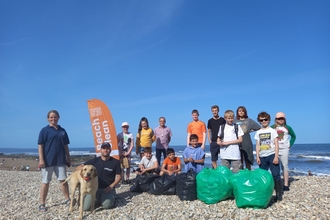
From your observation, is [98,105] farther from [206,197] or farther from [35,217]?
[206,197]

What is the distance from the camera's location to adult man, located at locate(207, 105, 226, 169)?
6.57 meters

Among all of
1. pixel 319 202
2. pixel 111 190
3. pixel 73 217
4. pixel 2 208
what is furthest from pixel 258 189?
pixel 2 208

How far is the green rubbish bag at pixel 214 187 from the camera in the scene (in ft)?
15.9

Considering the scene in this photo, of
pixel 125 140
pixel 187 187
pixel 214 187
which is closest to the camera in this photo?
pixel 214 187

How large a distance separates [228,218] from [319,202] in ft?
6.70

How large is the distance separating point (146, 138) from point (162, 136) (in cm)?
49

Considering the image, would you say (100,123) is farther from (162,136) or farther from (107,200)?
(107,200)

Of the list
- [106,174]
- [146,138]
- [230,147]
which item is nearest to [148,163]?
[146,138]

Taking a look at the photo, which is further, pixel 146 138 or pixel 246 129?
pixel 146 138

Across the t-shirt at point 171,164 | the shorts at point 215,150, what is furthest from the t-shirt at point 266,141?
the t-shirt at point 171,164

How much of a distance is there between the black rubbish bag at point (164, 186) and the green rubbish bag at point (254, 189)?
171 cm

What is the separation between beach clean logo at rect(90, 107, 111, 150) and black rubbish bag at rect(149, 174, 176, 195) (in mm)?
2630

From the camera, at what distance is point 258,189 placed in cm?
436

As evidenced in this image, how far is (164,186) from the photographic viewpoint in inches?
231
